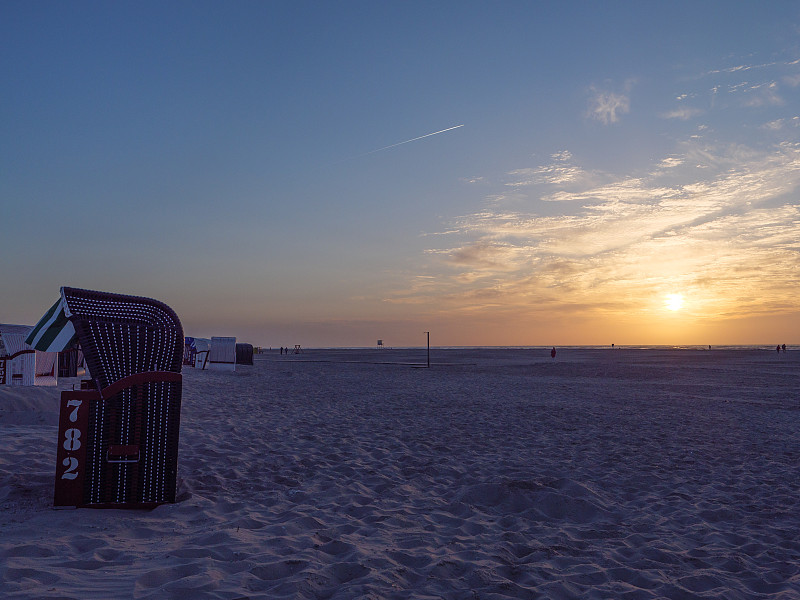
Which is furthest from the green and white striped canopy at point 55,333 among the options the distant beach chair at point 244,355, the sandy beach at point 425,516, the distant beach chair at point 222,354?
the distant beach chair at point 244,355

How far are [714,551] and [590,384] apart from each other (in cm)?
2071

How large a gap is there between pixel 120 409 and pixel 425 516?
3.65 meters

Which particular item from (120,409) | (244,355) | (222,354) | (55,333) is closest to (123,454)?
(120,409)

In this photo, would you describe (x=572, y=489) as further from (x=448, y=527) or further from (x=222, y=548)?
(x=222, y=548)

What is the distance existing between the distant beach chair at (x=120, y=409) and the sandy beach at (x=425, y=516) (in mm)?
264

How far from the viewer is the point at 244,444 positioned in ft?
30.6

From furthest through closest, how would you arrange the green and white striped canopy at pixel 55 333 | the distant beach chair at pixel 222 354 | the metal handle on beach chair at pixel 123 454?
1. the distant beach chair at pixel 222 354
2. the green and white striped canopy at pixel 55 333
3. the metal handle on beach chair at pixel 123 454

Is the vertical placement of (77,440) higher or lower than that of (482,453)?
higher

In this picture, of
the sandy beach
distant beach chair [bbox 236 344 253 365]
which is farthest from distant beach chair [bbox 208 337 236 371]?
the sandy beach

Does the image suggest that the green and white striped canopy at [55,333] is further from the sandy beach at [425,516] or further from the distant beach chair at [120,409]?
the distant beach chair at [120,409]

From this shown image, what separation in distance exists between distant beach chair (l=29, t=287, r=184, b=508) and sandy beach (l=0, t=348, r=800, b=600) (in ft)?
0.86

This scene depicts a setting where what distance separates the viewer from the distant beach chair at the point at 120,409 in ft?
17.7

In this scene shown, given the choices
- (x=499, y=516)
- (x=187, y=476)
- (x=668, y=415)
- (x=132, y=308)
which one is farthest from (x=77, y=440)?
(x=668, y=415)

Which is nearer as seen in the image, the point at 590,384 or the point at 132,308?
the point at 132,308
